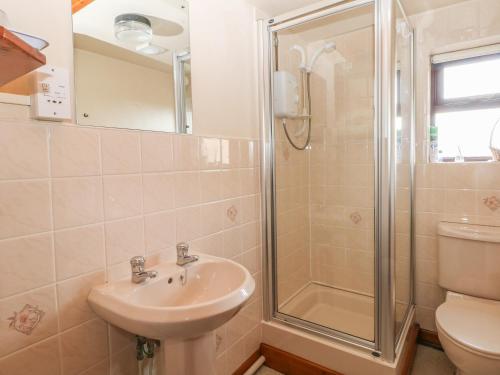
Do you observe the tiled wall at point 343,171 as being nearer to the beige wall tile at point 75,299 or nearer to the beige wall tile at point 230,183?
the beige wall tile at point 230,183

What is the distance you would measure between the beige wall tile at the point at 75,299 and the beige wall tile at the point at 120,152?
351 mm

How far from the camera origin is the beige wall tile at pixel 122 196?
979 millimetres

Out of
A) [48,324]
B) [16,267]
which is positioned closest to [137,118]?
[16,267]

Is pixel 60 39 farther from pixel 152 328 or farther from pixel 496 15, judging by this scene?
pixel 496 15

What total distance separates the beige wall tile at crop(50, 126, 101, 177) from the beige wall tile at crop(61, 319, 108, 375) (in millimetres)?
487

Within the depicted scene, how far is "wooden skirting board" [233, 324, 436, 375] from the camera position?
5.08 feet

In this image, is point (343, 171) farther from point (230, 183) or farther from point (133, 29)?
point (133, 29)

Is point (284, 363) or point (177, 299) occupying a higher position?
point (177, 299)

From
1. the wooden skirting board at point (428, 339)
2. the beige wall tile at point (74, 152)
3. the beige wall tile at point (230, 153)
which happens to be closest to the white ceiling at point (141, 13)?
the beige wall tile at point (74, 152)

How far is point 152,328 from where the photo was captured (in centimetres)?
77

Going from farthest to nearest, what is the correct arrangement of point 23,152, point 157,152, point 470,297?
point 470,297, point 157,152, point 23,152

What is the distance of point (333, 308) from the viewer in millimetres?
1972

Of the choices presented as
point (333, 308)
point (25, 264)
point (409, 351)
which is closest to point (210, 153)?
point (25, 264)

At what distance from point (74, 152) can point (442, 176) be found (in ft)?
6.40
